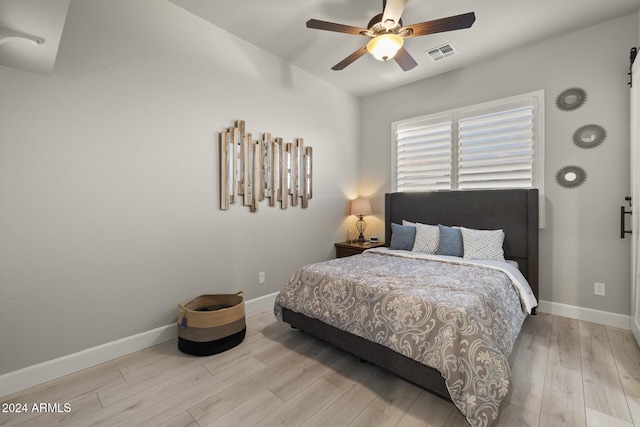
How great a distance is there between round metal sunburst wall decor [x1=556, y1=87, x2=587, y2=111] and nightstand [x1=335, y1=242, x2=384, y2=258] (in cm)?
251

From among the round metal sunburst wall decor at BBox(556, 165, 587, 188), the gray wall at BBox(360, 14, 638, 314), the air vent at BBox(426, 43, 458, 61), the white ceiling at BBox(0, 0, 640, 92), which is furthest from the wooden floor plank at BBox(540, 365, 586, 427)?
the air vent at BBox(426, 43, 458, 61)

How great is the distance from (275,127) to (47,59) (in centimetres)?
197

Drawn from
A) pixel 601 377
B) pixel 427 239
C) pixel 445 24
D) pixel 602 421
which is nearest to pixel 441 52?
pixel 445 24

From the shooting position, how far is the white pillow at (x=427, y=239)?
3.19 meters

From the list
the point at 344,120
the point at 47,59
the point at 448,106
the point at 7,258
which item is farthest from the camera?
the point at 344,120

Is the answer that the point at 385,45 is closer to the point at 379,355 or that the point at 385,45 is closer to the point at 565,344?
the point at 379,355

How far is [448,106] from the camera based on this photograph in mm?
3652

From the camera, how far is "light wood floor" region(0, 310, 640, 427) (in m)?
1.56

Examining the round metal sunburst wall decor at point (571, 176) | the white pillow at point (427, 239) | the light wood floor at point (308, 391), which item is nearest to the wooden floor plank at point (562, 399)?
the light wood floor at point (308, 391)

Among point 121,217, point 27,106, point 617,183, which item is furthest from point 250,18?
point 617,183

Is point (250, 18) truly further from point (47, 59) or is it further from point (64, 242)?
point (64, 242)

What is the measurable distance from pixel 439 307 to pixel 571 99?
2.82m

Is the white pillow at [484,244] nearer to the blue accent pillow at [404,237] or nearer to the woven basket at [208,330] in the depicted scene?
the blue accent pillow at [404,237]

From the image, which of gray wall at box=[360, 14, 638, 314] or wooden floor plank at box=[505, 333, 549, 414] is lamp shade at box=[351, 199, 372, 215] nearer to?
gray wall at box=[360, 14, 638, 314]
